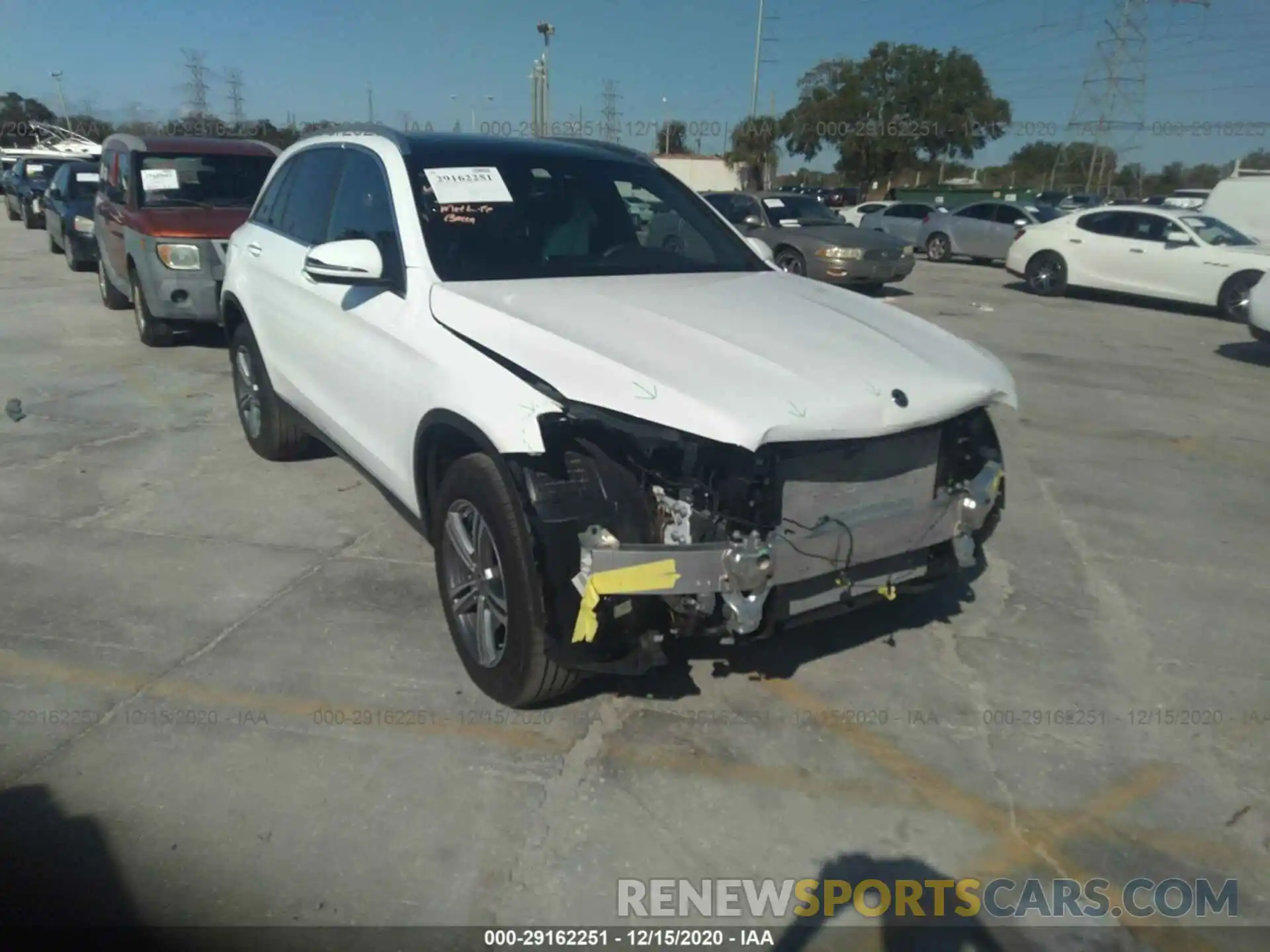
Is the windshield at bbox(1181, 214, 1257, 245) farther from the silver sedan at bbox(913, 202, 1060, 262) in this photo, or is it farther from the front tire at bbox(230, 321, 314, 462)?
the front tire at bbox(230, 321, 314, 462)

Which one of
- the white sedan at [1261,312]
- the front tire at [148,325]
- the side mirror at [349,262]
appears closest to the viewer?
the side mirror at [349,262]

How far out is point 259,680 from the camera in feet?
11.6

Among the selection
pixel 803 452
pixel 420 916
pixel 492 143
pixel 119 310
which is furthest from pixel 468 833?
pixel 119 310

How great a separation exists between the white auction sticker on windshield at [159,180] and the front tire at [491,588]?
24.6ft

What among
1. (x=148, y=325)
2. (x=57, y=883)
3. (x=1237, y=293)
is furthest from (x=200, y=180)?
(x=1237, y=293)

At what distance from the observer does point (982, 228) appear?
2108cm

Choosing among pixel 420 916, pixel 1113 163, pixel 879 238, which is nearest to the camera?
pixel 420 916

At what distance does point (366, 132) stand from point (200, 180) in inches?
240

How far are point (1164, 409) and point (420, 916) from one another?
778 centimetres

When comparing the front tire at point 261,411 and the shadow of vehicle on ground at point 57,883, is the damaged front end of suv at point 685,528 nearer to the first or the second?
the shadow of vehicle on ground at point 57,883

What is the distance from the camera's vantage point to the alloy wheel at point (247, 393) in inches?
223

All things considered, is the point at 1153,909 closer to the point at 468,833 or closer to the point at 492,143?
the point at 468,833

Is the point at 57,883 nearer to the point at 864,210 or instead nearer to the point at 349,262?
the point at 349,262

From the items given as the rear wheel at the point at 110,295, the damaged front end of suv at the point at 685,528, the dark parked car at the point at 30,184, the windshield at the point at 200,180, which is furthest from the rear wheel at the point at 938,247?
the damaged front end of suv at the point at 685,528
